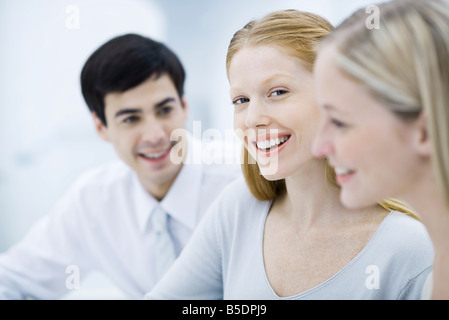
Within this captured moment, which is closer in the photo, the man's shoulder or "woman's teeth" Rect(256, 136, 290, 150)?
"woman's teeth" Rect(256, 136, 290, 150)

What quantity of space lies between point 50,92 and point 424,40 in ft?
6.27

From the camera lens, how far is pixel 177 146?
1.54 meters

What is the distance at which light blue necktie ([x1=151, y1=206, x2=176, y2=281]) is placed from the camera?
1.36m

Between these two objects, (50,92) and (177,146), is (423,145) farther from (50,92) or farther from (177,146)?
(50,92)

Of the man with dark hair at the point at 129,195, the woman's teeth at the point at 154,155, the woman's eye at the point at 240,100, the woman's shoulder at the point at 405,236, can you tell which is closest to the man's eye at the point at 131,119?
the man with dark hair at the point at 129,195

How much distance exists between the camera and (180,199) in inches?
56.8

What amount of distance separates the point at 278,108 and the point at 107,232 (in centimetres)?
92

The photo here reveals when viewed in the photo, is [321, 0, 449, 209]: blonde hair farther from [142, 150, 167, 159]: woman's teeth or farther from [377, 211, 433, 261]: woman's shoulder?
[142, 150, 167, 159]: woman's teeth

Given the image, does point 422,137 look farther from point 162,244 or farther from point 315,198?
point 162,244

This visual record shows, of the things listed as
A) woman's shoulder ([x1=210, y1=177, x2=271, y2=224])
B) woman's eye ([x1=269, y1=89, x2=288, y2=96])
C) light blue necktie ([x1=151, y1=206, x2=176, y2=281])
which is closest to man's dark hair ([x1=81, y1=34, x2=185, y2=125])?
light blue necktie ([x1=151, y1=206, x2=176, y2=281])

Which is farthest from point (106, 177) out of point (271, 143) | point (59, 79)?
point (271, 143)

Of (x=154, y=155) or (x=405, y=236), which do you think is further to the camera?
(x=154, y=155)

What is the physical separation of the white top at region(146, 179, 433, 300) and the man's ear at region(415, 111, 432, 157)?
308mm
